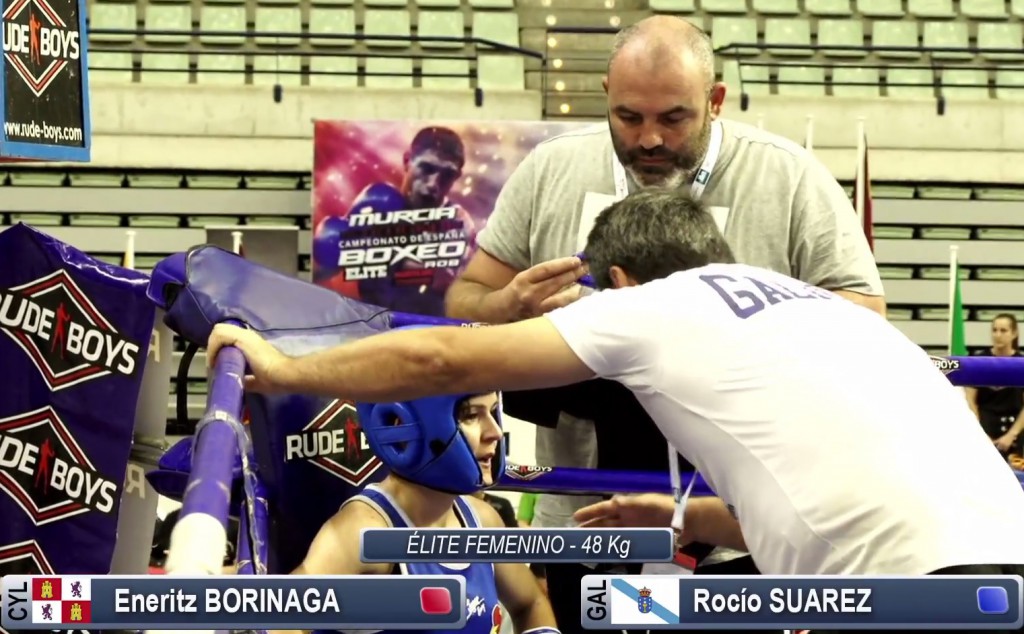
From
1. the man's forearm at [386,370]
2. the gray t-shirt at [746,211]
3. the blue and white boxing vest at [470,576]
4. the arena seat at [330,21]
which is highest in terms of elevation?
the arena seat at [330,21]

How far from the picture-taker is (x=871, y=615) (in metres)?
1.67

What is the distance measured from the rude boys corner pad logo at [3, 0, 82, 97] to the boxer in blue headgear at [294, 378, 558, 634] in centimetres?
118

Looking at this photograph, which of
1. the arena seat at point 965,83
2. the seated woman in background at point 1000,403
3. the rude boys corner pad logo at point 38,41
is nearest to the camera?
the rude boys corner pad logo at point 38,41

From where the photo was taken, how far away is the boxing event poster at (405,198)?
11.8 meters

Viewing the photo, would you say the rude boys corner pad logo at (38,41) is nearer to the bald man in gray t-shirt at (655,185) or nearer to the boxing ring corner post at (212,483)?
the bald man in gray t-shirt at (655,185)

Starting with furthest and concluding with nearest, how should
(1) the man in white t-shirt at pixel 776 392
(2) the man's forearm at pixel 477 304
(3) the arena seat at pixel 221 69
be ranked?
(3) the arena seat at pixel 221 69 < (2) the man's forearm at pixel 477 304 < (1) the man in white t-shirt at pixel 776 392

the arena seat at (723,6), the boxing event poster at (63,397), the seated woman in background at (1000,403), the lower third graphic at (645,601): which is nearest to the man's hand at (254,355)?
the lower third graphic at (645,601)

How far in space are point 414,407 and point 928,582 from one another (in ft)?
3.51

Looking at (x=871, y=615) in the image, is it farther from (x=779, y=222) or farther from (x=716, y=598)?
(x=779, y=222)

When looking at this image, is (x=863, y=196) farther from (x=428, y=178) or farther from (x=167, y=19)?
(x=167, y=19)

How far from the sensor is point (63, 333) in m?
2.93

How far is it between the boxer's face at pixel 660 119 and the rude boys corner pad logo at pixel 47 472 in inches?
46.0

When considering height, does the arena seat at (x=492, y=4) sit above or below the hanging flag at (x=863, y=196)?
above

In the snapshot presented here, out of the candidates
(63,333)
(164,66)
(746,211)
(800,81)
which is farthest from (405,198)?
(746,211)
